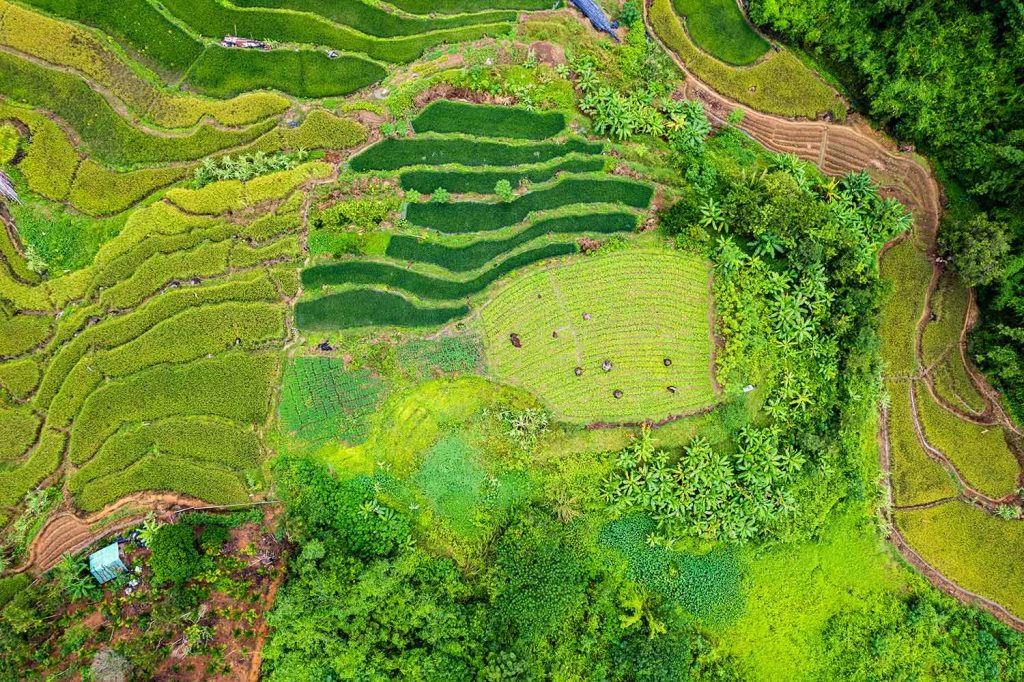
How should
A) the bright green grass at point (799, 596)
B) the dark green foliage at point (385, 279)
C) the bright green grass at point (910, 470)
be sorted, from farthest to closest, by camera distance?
the bright green grass at point (910, 470)
the bright green grass at point (799, 596)
the dark green foliage at point (385, 279)

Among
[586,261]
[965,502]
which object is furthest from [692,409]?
[965,502]

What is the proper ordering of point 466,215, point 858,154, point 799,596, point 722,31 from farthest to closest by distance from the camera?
point 858,154 < point 722,31 < point 799,596 < point 466,215

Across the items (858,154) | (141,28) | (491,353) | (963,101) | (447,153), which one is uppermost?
(963,101)

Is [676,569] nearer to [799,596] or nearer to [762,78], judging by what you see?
[799,596]

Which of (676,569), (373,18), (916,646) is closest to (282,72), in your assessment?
(373,18)

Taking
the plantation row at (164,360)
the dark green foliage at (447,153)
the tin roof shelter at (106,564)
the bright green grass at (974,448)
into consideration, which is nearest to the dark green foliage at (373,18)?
the dark green foliage at (447,153)

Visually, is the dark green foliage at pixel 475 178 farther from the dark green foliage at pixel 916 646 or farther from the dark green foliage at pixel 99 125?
the dark green foliage at pixel 916 646

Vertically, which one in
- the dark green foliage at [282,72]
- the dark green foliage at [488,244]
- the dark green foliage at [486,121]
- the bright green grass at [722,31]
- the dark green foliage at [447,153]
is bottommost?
the dark green foliage at [488,244]

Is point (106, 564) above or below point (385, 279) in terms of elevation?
below
